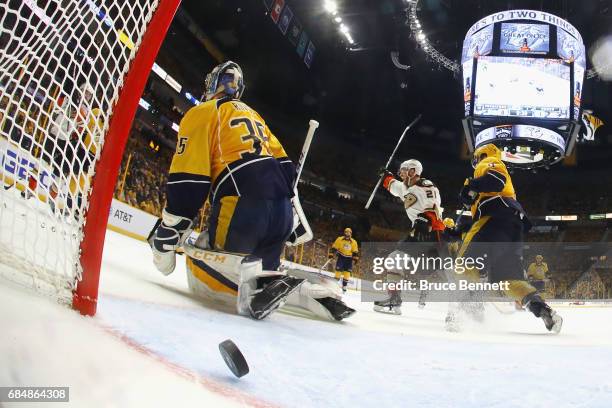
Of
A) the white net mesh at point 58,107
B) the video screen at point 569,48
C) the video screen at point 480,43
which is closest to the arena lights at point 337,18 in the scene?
the video screen at point 480,43

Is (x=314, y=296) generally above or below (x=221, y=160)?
below

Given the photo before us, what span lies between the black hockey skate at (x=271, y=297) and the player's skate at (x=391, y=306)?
2285 mm

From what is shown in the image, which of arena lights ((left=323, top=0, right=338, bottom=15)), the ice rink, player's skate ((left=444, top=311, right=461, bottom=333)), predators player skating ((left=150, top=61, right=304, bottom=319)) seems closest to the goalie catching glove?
predators player skating ((left=150, top=61, right=304, bottom=319))

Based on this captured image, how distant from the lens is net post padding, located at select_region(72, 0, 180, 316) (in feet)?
3.44

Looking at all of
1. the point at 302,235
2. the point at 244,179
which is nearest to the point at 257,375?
the point at 244,179

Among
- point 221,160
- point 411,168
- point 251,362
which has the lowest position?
point 251,362

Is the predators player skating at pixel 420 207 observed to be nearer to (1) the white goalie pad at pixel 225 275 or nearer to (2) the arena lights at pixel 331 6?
(1) the white goalie pad at pixel 225 275

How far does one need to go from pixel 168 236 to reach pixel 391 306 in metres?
2.45

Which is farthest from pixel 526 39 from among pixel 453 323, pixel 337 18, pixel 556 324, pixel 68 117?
pixel 68 117

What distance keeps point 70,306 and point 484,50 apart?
7410 millimetres

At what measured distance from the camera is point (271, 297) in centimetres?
162

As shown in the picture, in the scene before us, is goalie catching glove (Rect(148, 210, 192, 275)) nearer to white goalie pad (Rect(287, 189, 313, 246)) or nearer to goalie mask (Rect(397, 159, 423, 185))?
white goalie pad (Rect(287, 189, 313, 246))

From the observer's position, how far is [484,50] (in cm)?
714

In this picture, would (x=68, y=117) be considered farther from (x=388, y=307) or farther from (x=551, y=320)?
(x=388, y=307)
